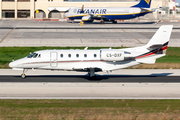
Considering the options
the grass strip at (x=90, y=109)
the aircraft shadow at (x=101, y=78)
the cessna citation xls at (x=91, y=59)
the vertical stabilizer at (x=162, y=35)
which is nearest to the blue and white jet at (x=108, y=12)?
the aircraft shadow at (x=101, y=78)

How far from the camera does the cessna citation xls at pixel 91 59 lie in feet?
93.8

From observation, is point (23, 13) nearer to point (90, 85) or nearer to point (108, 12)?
point (108, 12)

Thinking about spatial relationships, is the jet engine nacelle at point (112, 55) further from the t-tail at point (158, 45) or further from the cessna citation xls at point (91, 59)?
the t-tail at point (158, 45)

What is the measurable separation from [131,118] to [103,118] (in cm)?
171

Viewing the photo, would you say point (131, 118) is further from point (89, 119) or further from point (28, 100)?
point (28, 100)

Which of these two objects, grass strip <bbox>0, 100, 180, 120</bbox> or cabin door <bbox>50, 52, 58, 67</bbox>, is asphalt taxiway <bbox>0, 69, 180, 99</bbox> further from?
cabin door <bbox>50, 52, 58, 67</bbox>

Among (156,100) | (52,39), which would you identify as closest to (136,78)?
(156,100)

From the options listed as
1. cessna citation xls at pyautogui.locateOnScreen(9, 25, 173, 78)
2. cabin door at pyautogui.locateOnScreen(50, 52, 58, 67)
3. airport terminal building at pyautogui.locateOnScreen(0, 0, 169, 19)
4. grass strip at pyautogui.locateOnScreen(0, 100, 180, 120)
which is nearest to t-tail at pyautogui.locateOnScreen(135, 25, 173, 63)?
cessna citation xls at pyautogui.locateOnScreen(9, 25, 173, 78)

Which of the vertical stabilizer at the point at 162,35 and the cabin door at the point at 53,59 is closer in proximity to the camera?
the cabin door at the point at 53,59

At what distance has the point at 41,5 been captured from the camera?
11438 cm

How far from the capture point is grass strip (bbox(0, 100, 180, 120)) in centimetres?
1850

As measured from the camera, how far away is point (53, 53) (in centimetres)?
2892

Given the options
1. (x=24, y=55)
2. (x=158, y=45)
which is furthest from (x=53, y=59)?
(x=24, y=55)

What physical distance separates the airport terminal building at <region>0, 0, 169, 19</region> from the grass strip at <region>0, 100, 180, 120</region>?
3751 inches
